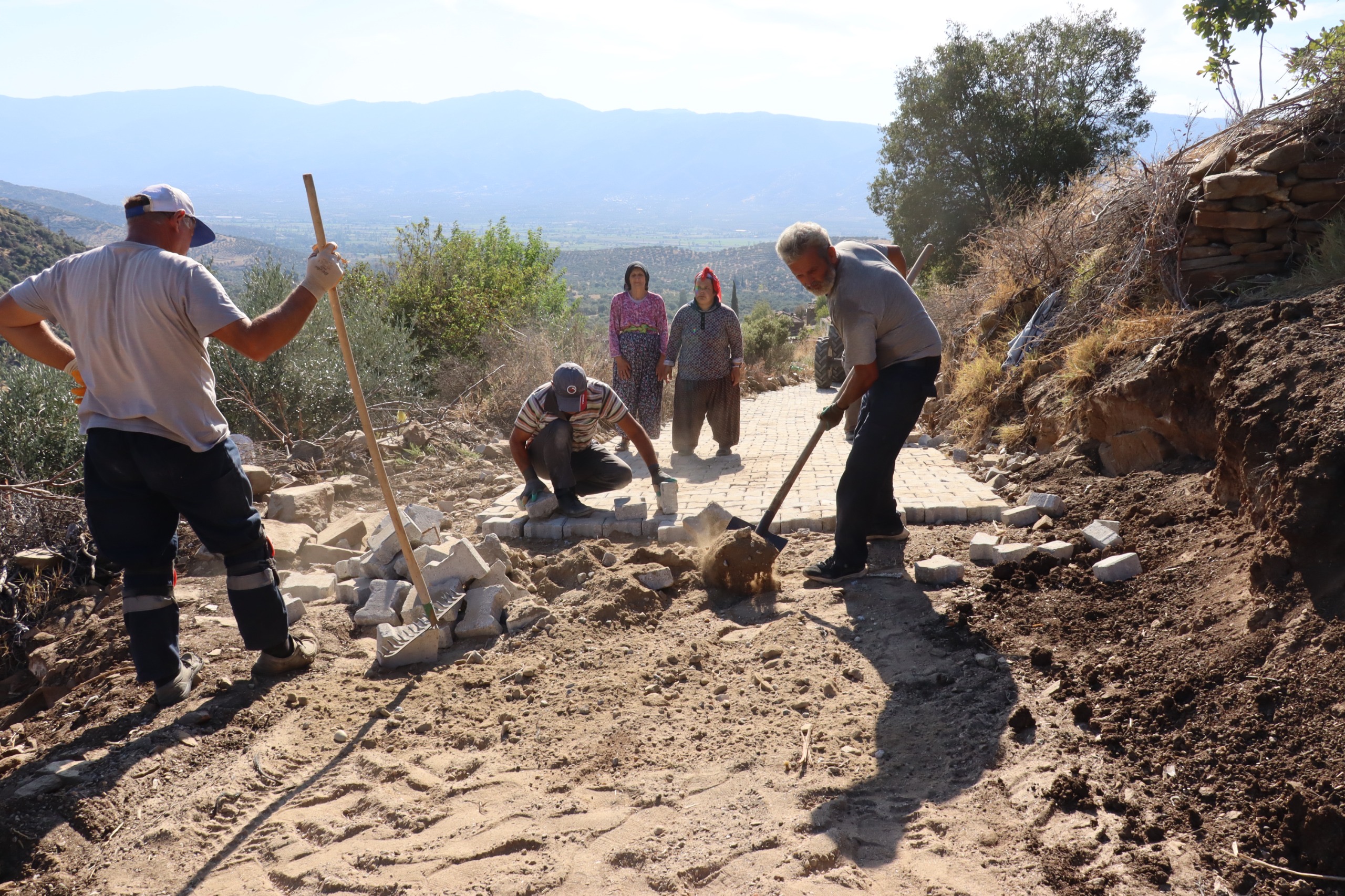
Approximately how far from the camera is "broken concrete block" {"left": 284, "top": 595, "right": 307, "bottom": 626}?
166 inches

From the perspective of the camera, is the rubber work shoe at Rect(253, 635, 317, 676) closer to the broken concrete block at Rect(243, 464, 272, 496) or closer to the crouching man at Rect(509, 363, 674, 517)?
the crouching man at Rect(509, 363, 674, 517)

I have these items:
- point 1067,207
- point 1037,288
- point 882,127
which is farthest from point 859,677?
point 882,127

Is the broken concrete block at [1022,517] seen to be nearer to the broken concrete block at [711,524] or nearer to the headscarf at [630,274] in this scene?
the broken concrete block at [711,524]

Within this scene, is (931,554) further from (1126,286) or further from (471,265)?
(471,265)

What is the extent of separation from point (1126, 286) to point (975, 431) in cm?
181

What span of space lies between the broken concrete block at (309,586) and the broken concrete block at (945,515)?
3.75 metres

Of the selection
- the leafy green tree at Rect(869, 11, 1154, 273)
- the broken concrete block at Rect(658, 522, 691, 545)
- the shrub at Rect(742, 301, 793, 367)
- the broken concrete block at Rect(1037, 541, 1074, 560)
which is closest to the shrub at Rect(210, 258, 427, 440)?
the broken concrete block at Rect(658, 522, 691, 545)

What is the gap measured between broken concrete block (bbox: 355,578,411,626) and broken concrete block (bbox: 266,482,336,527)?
63.0 inches

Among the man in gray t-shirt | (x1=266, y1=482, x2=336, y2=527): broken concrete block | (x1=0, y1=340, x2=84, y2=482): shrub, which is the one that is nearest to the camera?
the man in gray t-shirt

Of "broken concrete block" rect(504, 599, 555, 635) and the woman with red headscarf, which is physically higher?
the woman with red headscarf

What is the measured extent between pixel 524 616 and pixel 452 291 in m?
10.5

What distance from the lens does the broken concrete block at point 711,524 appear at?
4930 mm

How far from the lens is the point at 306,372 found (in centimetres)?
808

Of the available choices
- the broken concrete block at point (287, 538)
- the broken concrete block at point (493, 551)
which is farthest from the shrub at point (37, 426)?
the broken concrete block at point (493, 551)
